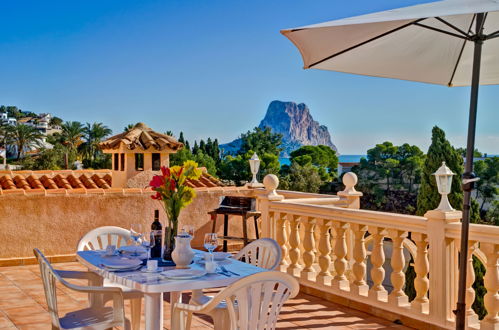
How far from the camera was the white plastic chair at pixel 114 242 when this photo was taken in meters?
3.83

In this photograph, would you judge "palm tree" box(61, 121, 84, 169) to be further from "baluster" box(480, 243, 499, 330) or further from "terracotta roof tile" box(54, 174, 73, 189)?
"baluster" box(480, 243, 499, 330)

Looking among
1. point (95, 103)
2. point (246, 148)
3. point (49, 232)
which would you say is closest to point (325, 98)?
point (246, 148)

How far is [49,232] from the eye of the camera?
7.34 meters

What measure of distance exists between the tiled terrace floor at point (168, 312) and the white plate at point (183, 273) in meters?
1.54

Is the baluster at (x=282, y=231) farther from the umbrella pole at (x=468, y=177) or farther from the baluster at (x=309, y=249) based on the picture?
the umbrella pole at (x=468, y=177)

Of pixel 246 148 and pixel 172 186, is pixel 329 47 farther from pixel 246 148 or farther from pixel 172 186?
pixel 246 148

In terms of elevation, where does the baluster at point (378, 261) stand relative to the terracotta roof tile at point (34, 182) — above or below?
→ below

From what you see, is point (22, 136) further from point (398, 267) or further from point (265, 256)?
point (265, 256)

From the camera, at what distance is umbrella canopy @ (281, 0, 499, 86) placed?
333 centimetres

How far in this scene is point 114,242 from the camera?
4.51 meters

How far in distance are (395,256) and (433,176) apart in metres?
12.0

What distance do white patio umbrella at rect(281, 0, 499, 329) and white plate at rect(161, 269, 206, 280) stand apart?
152 cm

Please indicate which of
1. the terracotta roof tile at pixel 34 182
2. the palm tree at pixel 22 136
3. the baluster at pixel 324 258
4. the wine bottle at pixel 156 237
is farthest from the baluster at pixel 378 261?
the palm tree at pixel 22 136

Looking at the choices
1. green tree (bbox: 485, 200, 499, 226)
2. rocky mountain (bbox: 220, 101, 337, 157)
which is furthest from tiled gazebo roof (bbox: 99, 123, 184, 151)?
rocky mountain (bbox: 220, 101, 337, 157)
